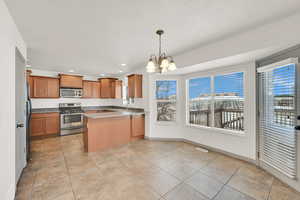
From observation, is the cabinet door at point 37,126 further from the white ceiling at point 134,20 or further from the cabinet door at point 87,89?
the white ceiling at point 134,20

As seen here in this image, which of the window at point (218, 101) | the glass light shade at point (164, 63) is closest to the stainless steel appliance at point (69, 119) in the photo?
the window at point (218, 101)

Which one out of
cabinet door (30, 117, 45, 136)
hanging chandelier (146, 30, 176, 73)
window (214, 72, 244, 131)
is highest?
hanging chandelier (146, 30, 176, 73)

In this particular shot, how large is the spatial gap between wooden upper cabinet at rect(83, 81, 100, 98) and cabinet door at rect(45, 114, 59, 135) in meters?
1.41

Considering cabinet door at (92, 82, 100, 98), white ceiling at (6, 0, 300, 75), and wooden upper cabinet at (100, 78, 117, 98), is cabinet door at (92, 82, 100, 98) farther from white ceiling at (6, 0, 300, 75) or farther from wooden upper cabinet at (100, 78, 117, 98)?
white ceiling at (6, 0, 300, 75)

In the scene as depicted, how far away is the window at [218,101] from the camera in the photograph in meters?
2.98

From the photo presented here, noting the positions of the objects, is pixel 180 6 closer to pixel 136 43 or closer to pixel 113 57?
pixel 136 43

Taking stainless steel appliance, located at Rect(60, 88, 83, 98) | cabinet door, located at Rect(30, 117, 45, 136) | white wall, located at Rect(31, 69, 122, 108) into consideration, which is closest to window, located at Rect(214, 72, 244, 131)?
white wall, located at Rect(31, 69, 122, 108)

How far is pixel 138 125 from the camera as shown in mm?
4371

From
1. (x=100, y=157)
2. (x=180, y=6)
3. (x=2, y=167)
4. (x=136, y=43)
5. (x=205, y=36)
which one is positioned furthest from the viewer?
(x=100, y=157)

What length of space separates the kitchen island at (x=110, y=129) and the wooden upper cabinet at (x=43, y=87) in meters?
2.25

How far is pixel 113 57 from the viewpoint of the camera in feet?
11.4

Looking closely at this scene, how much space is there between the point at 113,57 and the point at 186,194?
3.28 m

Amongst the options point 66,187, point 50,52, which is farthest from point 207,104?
point 50,52

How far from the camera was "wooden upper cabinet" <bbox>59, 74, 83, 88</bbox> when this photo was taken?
16.2 feet
